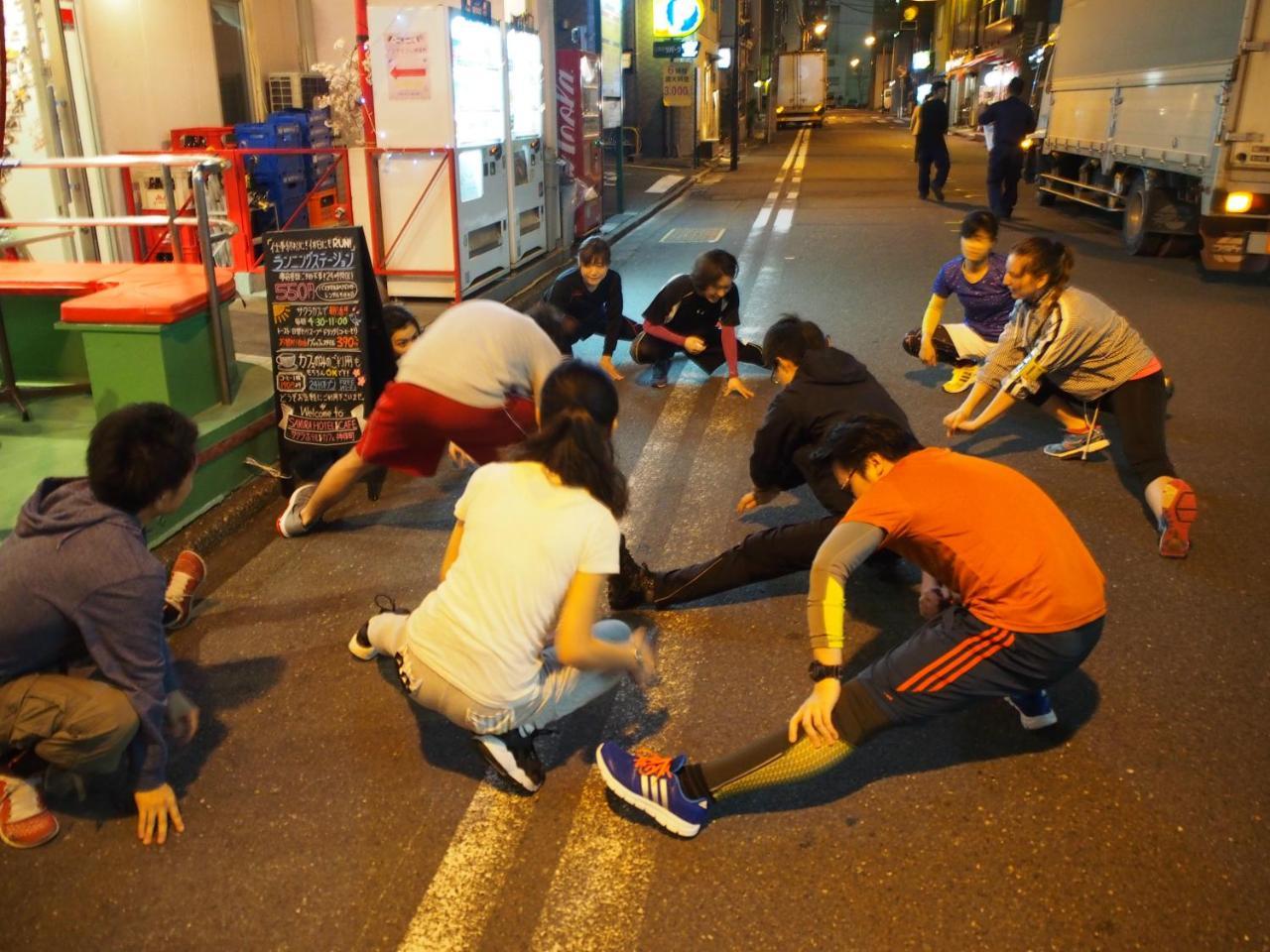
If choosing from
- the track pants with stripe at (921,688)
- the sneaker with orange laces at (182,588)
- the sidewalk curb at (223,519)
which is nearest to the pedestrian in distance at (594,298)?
the sidewalk curb at (223,519)

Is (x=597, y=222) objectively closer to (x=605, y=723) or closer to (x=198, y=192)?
(x=198, y=192)

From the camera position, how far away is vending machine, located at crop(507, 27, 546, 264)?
34.2 feet

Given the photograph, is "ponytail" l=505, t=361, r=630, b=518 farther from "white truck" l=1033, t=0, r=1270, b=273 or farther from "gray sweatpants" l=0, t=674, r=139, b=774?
"white truck" l=1033, t=0, r=1270, b=273

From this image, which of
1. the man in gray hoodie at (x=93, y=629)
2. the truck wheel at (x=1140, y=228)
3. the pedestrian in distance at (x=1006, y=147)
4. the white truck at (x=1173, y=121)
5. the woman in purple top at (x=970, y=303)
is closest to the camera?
the man in gray hoodie at (x=93, y=629)

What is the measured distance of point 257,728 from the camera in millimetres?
3328

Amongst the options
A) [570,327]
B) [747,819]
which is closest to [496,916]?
[747,819]

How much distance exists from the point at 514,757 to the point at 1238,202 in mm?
10031

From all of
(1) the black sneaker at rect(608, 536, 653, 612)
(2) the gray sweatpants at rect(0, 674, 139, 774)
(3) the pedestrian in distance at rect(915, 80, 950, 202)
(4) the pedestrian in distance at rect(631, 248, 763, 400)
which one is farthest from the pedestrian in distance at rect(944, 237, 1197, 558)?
(3) the pedestrian in distance at rect(915, 80, 950, 202)

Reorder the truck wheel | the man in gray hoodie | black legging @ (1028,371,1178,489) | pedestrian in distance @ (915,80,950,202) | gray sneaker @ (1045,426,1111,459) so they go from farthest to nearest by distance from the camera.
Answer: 1. pedestrian in distance @ (915,80,950,202)
2. the truck wheel
3. gray sneaker @ (1045,426,1111,459)
4. black legging @ (1028,371,1178,489)
5. the man in gray hoodie

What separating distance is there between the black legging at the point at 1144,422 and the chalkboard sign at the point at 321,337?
3.69 m

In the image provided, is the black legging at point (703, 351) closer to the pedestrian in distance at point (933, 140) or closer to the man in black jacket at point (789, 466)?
the man in black jacket at point (789, 466)

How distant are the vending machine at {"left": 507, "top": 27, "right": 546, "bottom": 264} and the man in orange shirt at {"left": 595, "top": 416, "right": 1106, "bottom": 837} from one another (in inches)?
336

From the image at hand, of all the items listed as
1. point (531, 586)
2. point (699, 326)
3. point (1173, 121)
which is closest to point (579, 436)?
point (531, 586)

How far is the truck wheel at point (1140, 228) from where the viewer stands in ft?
40.1
